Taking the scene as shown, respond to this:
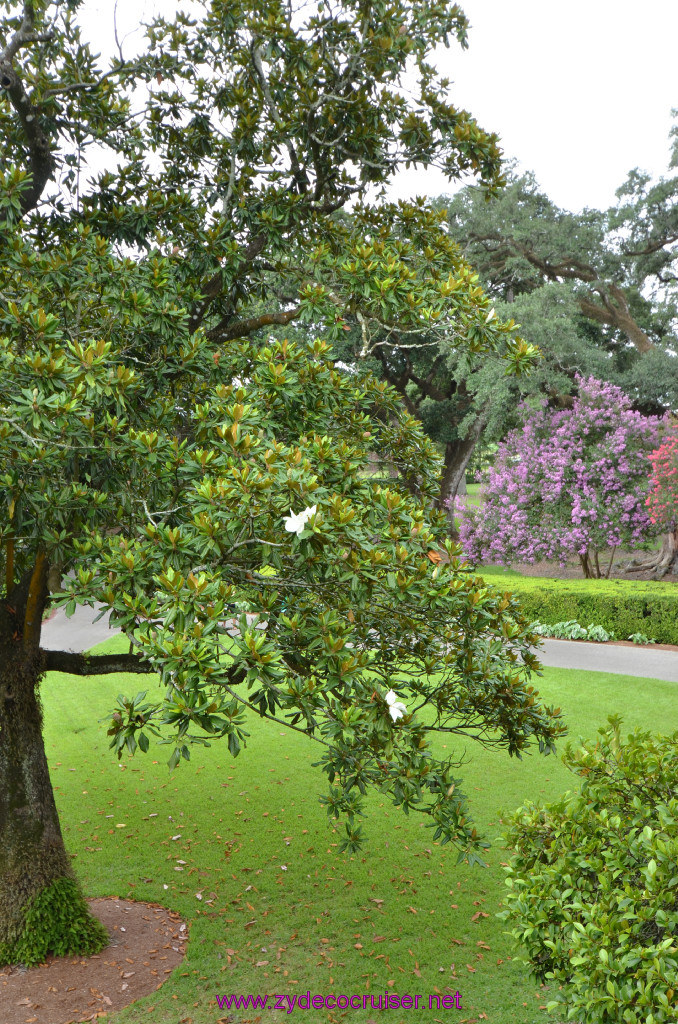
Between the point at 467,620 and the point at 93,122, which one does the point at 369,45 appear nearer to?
the point at 93,122

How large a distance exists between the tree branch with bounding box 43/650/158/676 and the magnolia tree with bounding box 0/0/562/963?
26 millimetres

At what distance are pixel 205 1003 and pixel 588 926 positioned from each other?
10.8ft

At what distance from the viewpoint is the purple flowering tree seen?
734 inches

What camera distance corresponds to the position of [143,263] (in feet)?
16.2

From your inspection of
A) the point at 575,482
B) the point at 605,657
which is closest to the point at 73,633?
the point at 605,657

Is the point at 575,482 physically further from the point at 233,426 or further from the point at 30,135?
the point at 233,426

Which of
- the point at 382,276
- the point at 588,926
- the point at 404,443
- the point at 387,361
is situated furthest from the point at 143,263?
the point at 387,361

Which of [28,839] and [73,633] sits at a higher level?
[73,633]

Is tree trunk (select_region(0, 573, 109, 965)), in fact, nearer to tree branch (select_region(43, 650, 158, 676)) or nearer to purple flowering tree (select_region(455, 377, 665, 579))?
tree branch (select_region(43, 650, 158, 676))

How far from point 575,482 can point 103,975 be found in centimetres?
1653

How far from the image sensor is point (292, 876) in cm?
664

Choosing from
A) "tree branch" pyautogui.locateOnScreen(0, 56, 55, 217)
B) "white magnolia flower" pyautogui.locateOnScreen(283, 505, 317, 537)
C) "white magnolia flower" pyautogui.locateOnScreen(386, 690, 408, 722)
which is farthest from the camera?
"tree branch" pyautogui.locateOnScreen(0, 56, 55, 217)

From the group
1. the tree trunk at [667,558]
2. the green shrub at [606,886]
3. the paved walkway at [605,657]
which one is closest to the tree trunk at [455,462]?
the tree trunk at [667,558]

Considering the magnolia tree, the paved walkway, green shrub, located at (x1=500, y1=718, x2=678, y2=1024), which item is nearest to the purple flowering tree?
the paved walkway
